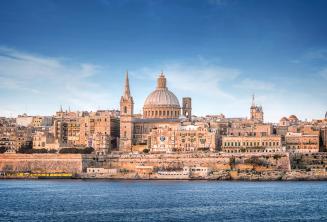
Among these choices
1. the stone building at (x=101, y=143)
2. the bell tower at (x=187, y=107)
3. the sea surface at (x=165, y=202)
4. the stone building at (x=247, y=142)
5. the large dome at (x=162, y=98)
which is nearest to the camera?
the sea surface at (x=165, y=202)

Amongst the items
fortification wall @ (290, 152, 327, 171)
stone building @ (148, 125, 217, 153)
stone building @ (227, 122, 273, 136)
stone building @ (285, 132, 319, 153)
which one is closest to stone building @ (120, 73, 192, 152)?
stone building @ (148, 125, 217, 153)

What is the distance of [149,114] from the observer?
93000 millimetres

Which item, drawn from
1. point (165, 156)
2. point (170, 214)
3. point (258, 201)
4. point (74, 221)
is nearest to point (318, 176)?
point (165, 156)

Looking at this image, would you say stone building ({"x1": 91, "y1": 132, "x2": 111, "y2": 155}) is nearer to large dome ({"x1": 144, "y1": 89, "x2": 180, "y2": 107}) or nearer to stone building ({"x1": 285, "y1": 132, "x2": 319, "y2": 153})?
large dome ({"x1": 144, "y1": 89, "x2": 180, "y2": 107})

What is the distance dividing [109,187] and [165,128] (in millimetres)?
23312

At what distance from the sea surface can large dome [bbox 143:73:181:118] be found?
96.4 ft

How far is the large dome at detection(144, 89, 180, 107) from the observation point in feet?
304

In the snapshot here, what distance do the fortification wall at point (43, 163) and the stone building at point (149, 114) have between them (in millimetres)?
9376

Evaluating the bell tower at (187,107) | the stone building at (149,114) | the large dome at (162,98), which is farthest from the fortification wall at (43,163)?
the bell tower at (187,107)

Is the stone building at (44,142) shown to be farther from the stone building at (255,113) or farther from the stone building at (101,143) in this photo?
the stone building at (255,113)

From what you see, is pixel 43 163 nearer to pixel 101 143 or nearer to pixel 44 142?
pixel 44 142

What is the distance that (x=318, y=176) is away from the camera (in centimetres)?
6819

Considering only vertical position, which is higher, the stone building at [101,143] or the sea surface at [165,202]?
the stone building at [101,143]

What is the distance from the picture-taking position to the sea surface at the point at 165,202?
39625mm
